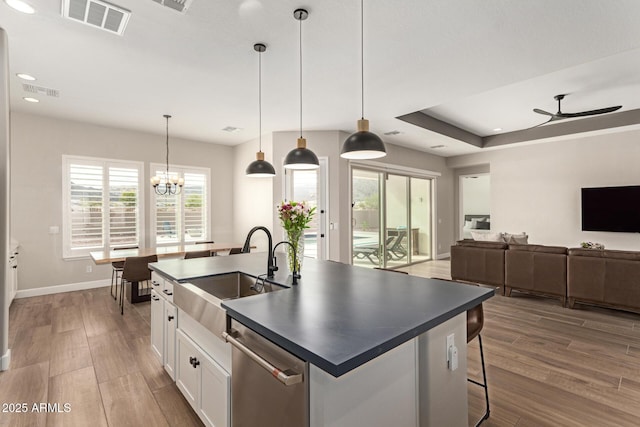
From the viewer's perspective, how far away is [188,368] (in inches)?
83.2

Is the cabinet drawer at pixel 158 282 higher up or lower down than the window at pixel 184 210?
lower down

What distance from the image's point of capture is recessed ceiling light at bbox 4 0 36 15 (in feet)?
7.43

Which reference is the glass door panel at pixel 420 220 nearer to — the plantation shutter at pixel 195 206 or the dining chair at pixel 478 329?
the plantation shutter at pixel 195 206

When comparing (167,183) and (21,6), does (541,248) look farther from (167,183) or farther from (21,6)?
(21,6)

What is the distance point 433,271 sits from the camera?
7004mm

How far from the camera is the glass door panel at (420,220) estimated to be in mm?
8078

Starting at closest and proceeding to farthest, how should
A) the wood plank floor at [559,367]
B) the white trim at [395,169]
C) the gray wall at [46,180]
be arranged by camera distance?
the wood plank floor at [559,367] → the gray wall at [46,180] → the white trim at [395,169]

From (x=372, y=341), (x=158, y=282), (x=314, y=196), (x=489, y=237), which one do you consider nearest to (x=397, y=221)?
(x=489, y=237)

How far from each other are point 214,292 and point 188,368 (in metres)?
0.54

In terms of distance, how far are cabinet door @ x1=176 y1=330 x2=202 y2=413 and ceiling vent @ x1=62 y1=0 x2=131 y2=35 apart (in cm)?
247

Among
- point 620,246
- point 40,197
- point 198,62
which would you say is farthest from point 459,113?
point 40,197

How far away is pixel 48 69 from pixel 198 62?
1709 millimetres

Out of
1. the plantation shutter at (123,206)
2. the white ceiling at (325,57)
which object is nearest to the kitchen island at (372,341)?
the white ceiling at (325,57)

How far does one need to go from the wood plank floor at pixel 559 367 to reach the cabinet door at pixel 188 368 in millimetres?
1824
